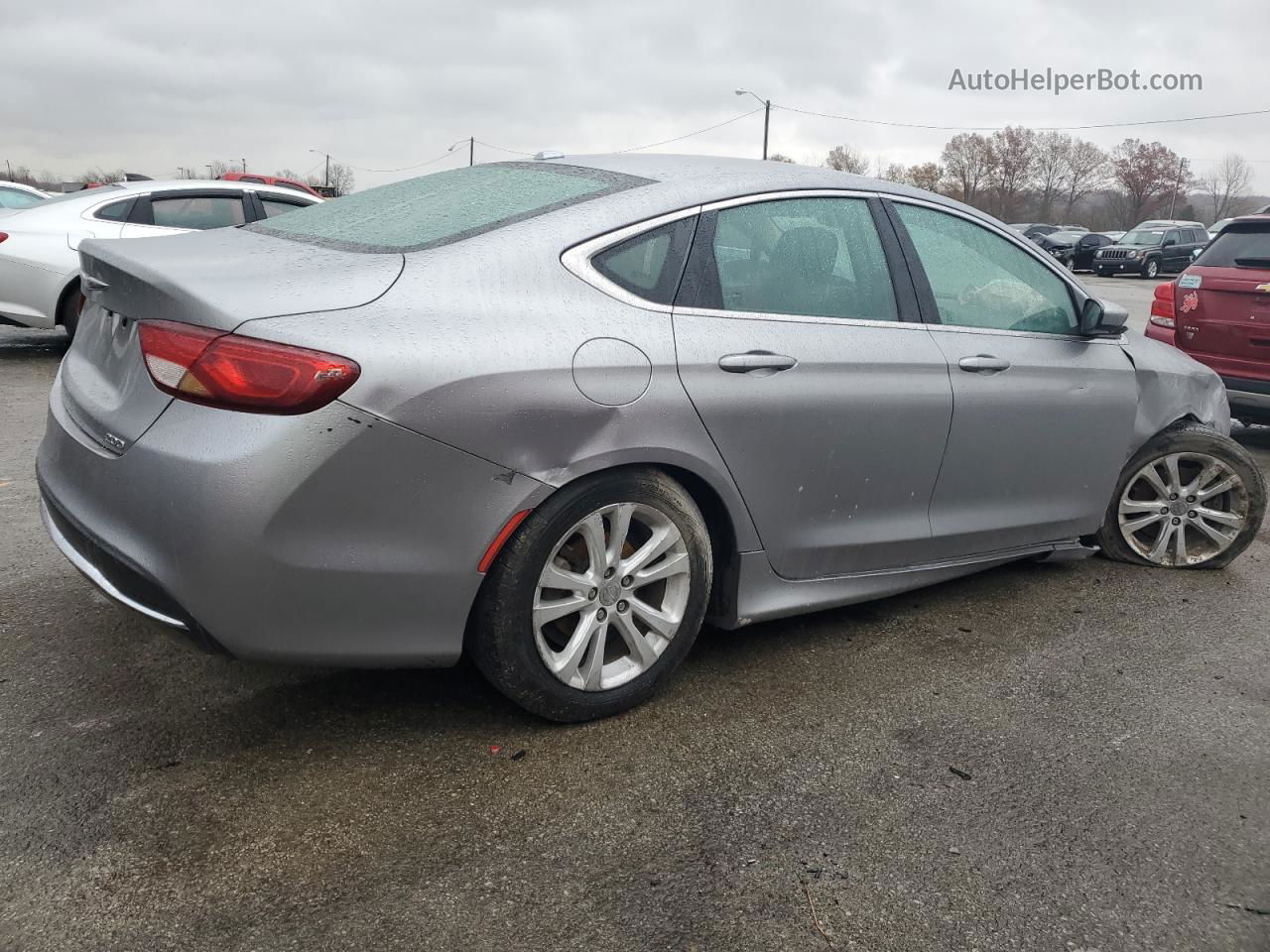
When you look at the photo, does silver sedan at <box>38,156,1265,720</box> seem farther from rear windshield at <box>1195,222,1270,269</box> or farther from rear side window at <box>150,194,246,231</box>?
rear side window at <box>150,194,246,231</box>

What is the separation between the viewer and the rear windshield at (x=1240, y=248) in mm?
6824

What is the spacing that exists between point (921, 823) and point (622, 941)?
0.85 m

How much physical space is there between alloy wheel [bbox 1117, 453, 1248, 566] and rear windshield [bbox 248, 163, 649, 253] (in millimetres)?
2758

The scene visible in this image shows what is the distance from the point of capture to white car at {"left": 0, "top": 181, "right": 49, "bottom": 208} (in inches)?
526

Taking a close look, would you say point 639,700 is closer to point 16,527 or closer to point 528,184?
point 528,184

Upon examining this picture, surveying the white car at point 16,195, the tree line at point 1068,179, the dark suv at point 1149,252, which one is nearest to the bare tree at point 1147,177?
the tree line at point 1068,179

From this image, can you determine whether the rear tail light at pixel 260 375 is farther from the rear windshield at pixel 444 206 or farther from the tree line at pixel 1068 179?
the tree line at pixel 1068 179

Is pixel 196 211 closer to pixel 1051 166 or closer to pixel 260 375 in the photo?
pixel 260 375

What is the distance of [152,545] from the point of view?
7.80 feet

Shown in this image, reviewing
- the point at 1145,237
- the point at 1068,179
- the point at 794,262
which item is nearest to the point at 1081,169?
the point at 1068,179

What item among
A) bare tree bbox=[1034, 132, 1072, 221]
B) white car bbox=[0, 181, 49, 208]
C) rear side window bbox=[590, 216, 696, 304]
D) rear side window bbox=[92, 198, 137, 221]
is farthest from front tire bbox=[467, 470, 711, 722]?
bare tree bbox=[1034, 132, 1072, 221]

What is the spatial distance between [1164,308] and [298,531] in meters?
6.79

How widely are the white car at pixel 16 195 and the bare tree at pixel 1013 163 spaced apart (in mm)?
93171

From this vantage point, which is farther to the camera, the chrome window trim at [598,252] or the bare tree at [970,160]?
the bare tree at [970,160]
